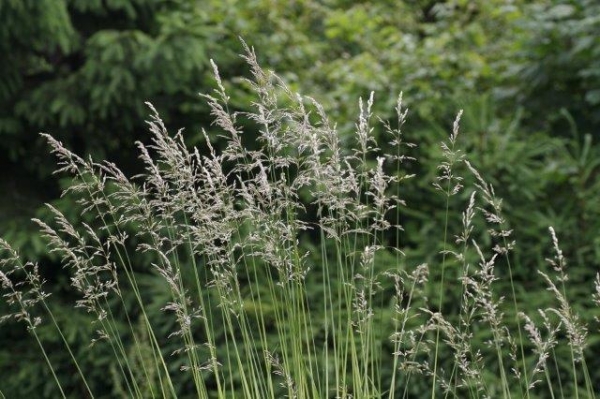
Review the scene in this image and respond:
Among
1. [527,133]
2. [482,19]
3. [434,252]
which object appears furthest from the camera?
[482,19]

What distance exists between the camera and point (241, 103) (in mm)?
5332

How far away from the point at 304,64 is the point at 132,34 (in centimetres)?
186

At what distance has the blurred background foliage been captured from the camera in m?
5.01

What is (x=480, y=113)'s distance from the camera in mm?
5152

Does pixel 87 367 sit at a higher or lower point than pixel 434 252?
lower

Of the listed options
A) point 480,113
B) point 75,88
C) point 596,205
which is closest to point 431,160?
point 480,113

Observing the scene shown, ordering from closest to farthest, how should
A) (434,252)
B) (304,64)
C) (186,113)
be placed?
(434,252)
(186,113)
(304,64)

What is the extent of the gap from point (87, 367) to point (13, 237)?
0.78 meters

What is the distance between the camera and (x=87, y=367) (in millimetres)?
5062

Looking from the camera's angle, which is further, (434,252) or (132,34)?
(132,34)

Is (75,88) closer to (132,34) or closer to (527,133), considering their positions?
(132,34)

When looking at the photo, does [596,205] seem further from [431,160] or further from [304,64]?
[304,64]

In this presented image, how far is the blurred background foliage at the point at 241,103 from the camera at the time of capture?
5008mm

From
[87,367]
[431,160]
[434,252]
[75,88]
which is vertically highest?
[75,88]
